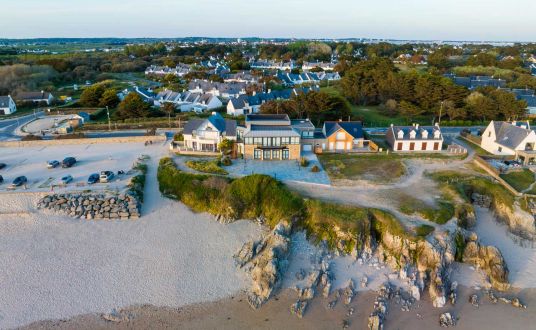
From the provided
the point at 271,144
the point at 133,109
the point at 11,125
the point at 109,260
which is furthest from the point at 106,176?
the point at 11,125

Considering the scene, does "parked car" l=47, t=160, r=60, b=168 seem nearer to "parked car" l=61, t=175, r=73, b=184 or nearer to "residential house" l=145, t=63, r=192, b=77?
"parked car" l=61, t=175, r=73, b=184

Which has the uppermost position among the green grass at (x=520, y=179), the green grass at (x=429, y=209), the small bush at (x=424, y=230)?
the green grass at (x=520, y=179)

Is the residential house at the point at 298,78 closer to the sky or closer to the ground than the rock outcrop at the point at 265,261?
closer to the sky

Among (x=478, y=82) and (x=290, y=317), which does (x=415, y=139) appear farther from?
(x=478, y=82)

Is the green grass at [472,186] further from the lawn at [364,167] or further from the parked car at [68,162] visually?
the parked car at [68,162]

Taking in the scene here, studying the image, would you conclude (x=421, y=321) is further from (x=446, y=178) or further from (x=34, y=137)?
(x=34, y=137)

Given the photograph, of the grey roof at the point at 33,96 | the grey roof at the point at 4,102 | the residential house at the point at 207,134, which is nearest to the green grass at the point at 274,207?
the residential house at the point at 207,134

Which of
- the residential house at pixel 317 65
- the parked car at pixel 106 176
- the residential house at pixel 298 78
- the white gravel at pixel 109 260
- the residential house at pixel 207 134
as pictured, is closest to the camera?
the white gravel at pixel 109 260
